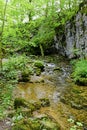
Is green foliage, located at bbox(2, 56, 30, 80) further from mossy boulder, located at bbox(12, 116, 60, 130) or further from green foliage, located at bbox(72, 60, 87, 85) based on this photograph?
mossy boulder, located at bbox(12, 116, 60, 130)

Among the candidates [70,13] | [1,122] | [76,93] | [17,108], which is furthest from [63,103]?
[70,13]

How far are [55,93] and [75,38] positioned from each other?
948 centimetres

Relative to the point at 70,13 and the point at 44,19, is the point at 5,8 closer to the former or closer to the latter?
the point at 70,13

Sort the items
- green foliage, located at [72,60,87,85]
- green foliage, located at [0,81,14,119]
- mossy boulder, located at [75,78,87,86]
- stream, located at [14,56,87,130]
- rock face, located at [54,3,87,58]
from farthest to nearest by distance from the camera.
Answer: rock face, located at [54,3,87,58] < green foliage, located at [72,60,87,85] < mossy boulder, located at [75,78,87,86] < stream, located at [14,56,87,130] < green foliage, located at [0,81,14,119]

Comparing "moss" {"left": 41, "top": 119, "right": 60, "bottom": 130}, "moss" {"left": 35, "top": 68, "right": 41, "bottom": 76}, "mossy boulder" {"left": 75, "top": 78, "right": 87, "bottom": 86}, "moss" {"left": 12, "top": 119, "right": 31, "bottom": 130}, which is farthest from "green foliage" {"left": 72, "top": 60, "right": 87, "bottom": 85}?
"moss" {"left": 12, "top": 119, "right": 31, "bottom": 130}

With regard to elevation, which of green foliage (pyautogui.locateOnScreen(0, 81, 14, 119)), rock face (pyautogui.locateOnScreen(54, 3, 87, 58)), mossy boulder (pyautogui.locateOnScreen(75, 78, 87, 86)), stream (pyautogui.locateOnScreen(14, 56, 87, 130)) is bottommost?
stream (pyautogui.locateOnScreen(14, 56, 87, 130))

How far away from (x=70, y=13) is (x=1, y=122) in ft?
53.0

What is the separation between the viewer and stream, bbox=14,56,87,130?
7461mm

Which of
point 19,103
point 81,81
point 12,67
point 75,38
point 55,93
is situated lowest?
point 55,93

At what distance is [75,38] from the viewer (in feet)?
61.9

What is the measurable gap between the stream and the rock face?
7.00 feet

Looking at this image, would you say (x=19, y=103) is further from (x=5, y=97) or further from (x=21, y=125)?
(x=21, y=125)

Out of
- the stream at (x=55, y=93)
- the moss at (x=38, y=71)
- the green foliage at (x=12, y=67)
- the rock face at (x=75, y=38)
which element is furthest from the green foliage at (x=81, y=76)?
the rock face at (x=75, y=38)

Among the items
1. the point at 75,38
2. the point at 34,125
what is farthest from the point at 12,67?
the point at 75,38
